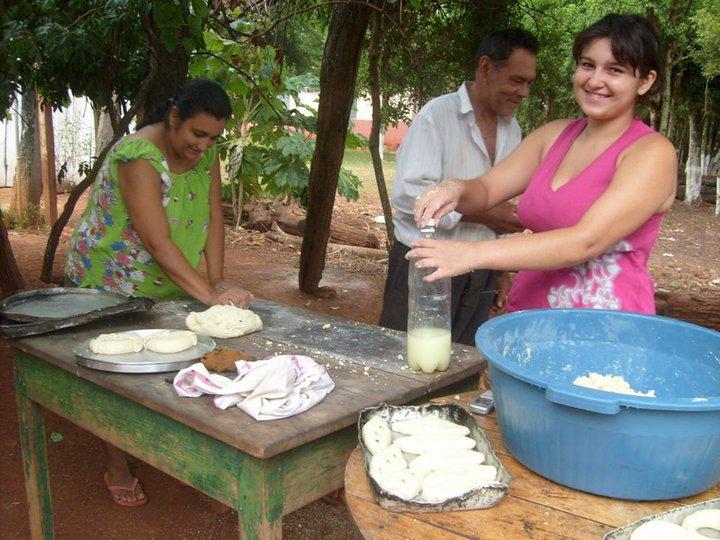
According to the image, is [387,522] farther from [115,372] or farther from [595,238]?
[115,372]

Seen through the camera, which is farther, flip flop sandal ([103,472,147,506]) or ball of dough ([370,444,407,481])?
flip flop sandal ([103,472,147,506])

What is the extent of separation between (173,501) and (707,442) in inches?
106

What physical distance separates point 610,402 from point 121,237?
93.7 inches

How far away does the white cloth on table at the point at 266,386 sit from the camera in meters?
1.70

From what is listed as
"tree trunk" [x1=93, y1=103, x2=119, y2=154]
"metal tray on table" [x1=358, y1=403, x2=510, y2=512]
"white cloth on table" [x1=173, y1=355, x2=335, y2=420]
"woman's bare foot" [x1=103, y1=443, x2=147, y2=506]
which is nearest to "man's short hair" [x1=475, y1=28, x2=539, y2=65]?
"white cloth on table" [x1=173, y1=355, x2=335, y2=420]

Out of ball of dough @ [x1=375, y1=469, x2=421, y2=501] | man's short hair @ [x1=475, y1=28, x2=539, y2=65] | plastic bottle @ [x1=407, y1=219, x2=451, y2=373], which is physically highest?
man's short hair @ [x1=475, y1=28, x2=539, y2=65]

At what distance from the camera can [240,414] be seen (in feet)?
5.58

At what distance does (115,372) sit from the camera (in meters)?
1.96

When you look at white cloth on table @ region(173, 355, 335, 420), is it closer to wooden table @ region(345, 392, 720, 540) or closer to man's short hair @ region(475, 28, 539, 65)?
wooden table @ region(345, 392, 720, 540)

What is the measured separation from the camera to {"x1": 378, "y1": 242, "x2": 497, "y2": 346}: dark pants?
320cm

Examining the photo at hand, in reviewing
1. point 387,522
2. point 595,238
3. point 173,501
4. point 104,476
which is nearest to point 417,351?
point 595,238

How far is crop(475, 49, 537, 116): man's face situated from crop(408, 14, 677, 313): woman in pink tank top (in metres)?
0.89

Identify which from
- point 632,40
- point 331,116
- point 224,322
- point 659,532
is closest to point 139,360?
point 224,322

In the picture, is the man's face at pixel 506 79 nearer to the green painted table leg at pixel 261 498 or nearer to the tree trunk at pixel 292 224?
the green painted table leg at pixel 261 498
